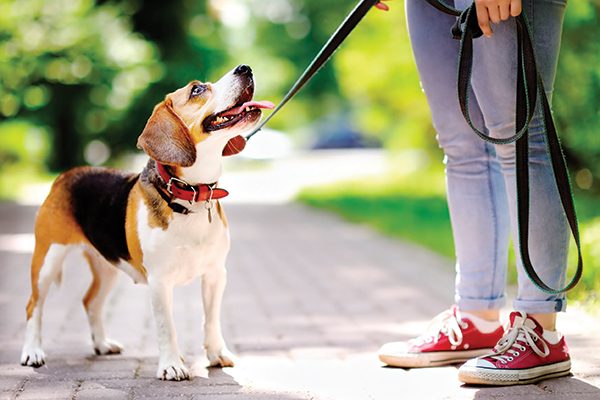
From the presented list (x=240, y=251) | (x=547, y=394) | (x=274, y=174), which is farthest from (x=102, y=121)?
(x=547, y=394)

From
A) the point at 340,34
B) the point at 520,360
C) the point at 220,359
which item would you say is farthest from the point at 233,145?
the point at 520,360

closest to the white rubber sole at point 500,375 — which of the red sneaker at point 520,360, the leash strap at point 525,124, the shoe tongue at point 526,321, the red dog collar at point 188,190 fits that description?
the red sneaker at point 520,360

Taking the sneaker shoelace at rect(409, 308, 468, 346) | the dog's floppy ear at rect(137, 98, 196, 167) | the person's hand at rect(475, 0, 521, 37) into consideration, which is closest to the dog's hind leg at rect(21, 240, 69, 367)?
the dog's floppy ear at rect(137, 98, 196, 167)

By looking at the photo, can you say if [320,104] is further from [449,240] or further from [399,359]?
[399,359]

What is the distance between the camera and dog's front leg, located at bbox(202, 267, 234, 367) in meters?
4.08

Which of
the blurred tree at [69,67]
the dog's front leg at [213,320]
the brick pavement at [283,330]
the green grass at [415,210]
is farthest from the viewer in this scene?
the blurred tree at [69,67]

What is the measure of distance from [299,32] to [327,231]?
28.4 metres

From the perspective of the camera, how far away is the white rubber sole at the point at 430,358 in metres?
3.89

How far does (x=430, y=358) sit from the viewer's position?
12.7 ft

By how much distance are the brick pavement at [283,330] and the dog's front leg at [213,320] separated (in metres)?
0.08

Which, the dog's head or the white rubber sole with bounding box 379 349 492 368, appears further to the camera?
the white rubber sole with bounding box 379 349 492 368

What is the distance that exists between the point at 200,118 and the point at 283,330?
1.83m

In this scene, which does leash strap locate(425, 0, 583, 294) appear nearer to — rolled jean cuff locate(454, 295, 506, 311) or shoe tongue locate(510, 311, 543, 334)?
shoe tongue locate(510, 311, 543, 334)

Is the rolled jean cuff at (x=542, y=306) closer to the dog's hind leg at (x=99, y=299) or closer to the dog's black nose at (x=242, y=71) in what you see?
the dog's black nose at (x=242, y=71)
